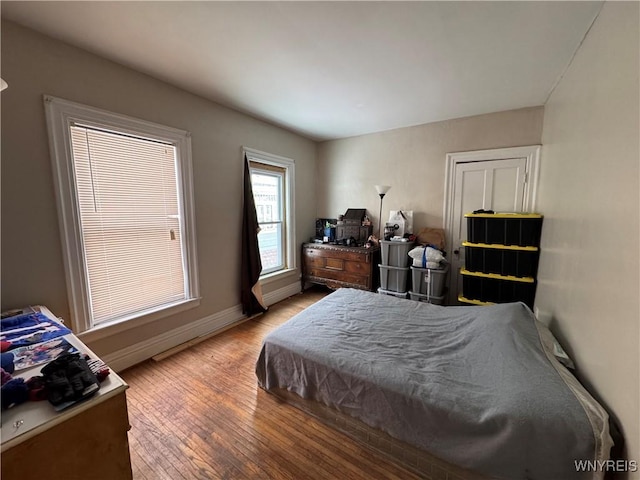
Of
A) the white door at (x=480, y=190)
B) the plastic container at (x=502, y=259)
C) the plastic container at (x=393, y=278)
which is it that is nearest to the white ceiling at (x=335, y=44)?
the white door at (x=480, y=190)

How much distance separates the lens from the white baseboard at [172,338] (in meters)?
2.15

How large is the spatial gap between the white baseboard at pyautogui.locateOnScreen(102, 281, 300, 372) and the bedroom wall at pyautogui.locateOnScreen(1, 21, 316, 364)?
13mm

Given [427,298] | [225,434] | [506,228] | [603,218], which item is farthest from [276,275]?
[603,218]

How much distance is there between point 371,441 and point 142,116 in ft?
9.88

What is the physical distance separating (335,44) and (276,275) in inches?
111

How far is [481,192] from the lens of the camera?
10.3 feet

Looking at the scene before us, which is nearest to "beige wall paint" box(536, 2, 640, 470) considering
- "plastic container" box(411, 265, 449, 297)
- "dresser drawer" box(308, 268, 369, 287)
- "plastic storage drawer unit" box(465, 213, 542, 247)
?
"plastic storage drawer unit" box(465, 213, 542, 247)

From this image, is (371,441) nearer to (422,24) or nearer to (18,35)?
(422,24)

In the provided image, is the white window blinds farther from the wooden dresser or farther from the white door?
the white door

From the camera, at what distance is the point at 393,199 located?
376 centimetres

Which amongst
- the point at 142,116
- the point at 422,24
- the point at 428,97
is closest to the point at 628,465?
the point at 422,24

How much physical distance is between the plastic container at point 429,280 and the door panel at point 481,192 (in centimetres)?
38

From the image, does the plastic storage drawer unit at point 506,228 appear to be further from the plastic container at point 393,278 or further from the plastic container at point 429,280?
the plastic container at point 393,278

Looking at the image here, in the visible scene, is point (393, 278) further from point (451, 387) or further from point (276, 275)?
point (451, 387)
